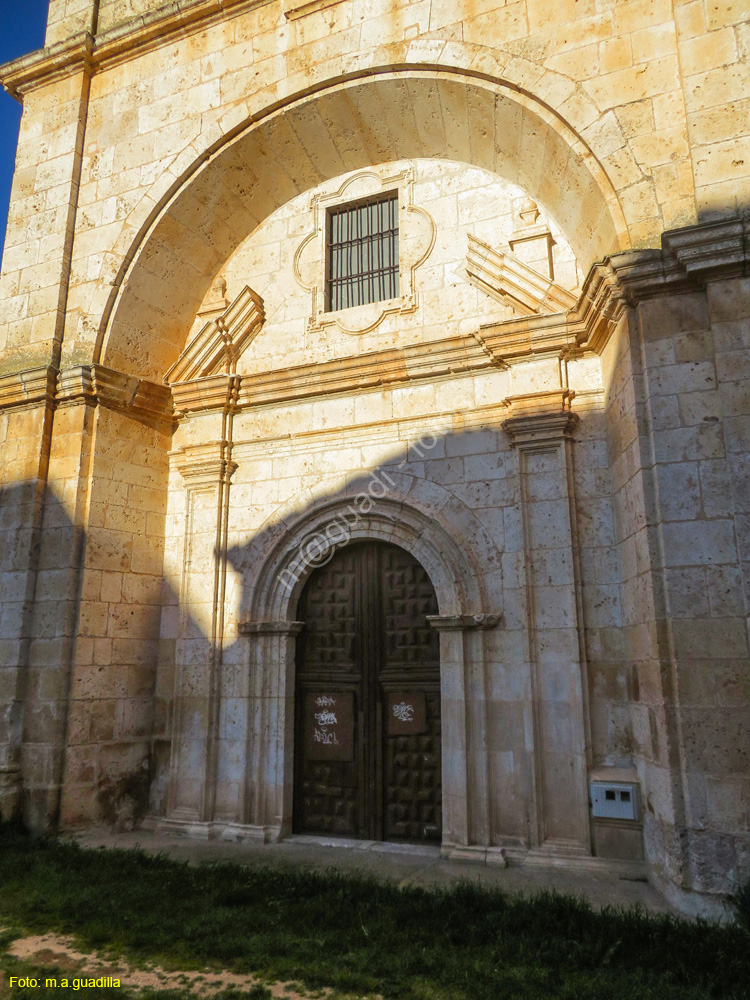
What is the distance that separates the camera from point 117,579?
6.68 metres

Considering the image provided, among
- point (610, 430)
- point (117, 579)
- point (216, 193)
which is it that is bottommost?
point (117, 579)

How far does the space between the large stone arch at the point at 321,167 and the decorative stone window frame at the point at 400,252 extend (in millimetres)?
234

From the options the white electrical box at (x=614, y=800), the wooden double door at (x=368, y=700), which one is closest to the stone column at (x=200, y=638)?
the wooden double door at (x=368, y=700)

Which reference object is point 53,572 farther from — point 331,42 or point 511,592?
point 331,42

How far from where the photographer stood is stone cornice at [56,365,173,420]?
667 centimetres

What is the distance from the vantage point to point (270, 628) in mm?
6418

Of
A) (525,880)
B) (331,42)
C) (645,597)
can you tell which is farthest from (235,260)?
(525,880)

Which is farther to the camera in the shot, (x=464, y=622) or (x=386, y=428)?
(x=386, y=428)

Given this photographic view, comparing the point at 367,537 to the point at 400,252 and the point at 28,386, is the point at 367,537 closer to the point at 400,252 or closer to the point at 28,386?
the point at 400,252

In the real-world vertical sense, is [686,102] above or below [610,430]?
above

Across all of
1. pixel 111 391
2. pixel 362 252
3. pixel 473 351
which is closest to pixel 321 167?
pixel 362 252

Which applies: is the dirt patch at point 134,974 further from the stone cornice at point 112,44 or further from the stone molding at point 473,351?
the stone cornice at point 112,44

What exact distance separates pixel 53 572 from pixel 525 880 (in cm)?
462

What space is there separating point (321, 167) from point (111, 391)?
10.2 feet
